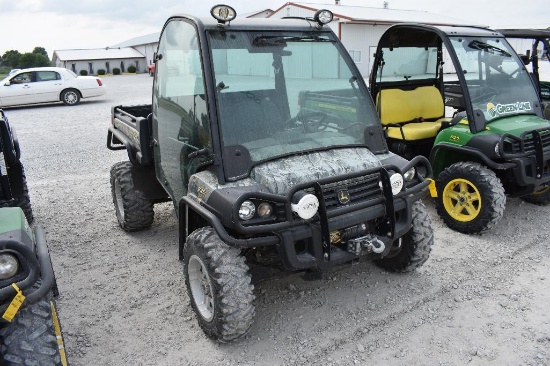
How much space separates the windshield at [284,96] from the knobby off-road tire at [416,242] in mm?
753

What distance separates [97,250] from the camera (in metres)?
4.86

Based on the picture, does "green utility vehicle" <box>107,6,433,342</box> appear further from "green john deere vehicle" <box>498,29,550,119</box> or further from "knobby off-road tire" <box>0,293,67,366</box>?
"green john deere vehicle" <box>498,29,550,119</box>

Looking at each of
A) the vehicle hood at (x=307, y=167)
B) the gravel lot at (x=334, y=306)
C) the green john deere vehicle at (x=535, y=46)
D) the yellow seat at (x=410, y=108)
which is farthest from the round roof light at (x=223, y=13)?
the green john deere vehicle at (x=535, y=46)

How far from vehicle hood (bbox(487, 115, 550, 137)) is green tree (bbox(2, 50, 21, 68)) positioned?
60.8m

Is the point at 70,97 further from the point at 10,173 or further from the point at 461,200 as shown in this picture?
the point at 461,200

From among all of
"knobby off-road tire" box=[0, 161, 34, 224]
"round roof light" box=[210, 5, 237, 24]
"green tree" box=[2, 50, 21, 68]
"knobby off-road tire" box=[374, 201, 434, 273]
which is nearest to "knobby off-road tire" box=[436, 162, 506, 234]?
"knobby off-road tire" box=[374, 201, 434, 273]

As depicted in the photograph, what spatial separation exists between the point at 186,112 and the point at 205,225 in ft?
2.79

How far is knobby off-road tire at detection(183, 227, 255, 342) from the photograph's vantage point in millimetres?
3002

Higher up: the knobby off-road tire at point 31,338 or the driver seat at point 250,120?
the driver seat at point 250,120

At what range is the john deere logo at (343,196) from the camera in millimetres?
3131

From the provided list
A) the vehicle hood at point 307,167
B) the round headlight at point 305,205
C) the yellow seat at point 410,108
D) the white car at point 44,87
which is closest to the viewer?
the round headlight at point 305,205

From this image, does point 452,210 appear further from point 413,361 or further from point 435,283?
point 413,361

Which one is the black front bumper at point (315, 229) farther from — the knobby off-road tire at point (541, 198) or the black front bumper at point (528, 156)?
the knobby off-road tire at point (541, 198)

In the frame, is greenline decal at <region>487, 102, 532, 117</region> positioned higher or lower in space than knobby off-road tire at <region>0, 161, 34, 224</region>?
higher
